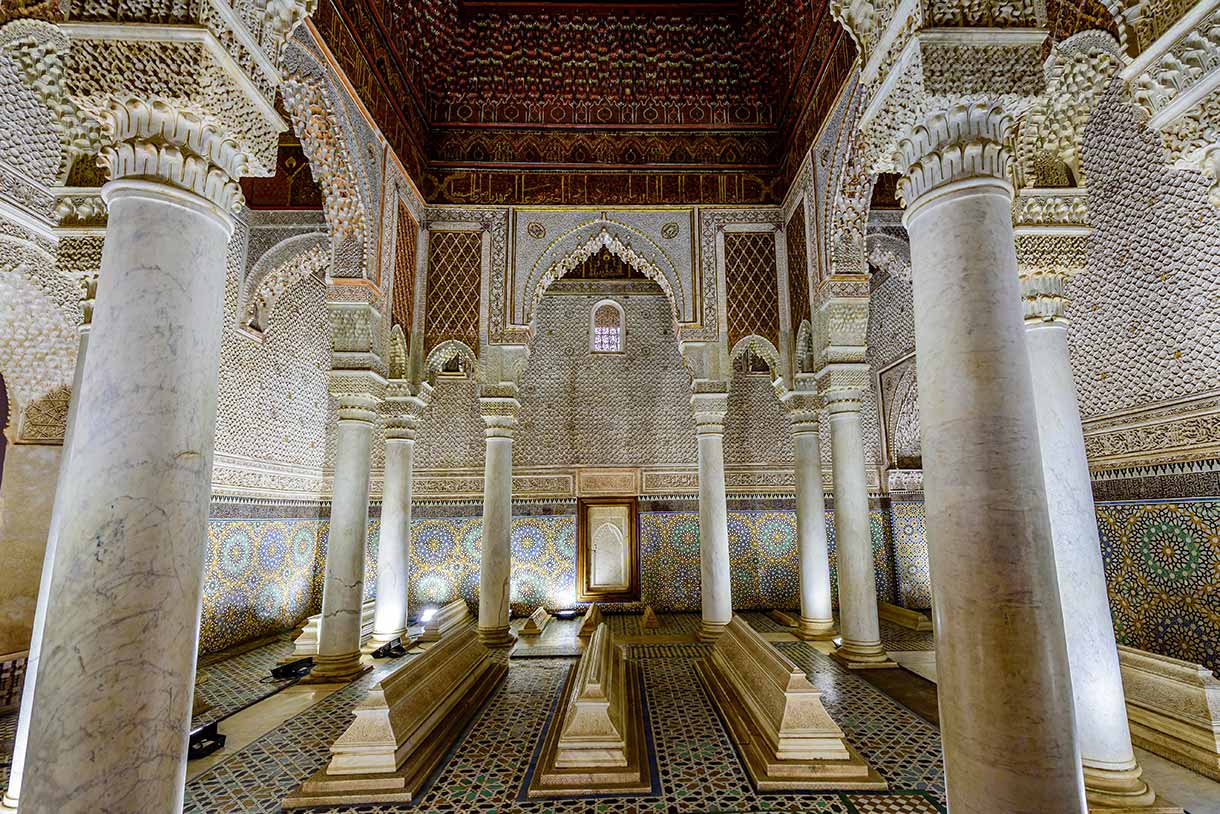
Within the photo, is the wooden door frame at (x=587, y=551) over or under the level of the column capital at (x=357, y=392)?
under

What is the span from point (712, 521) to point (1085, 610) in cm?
432

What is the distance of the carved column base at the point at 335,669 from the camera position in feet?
18.3

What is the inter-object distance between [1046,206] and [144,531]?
14.9 ft

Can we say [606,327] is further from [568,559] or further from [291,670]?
[291,670]

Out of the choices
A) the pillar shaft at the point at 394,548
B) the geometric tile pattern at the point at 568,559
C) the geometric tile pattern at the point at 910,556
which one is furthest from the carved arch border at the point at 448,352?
the geometric tile pattern at the point at 910,556

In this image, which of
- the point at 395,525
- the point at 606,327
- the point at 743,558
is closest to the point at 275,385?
the point at 395,525

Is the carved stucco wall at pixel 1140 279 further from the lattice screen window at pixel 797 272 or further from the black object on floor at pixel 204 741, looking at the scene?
the black object on floor at pixel 204 741

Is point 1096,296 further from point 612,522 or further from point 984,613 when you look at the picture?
point 612,522

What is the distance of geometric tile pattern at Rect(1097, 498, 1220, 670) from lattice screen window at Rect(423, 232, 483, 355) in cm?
649

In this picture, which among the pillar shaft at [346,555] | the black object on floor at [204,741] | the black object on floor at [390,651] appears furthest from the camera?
the black object on floor at [390,651]

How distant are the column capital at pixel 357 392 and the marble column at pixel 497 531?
4.29ft

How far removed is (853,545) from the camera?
6.10m

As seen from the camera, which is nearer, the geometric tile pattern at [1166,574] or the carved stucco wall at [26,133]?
the geometric tile pattern at [1166,574]

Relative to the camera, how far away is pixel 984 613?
6.68ft
